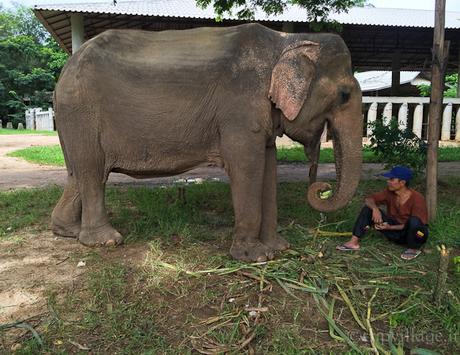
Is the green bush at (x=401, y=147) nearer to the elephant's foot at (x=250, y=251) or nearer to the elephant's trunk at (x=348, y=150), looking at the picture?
the elephant's trunk at (x=348, y=150)

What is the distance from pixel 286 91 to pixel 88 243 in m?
2.20

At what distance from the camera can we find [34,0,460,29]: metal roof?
11992 mm

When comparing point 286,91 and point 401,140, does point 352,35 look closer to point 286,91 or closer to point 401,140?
point 401,140

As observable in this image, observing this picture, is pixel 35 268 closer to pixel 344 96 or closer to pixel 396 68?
pixel 344 96

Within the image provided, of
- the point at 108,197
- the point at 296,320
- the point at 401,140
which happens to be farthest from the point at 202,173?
the point at 296,320

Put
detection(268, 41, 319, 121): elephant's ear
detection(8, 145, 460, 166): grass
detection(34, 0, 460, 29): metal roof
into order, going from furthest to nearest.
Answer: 1. detection(34, 0, 460, 29): metal roof
2. detection(8, 145, 460, 166): grass
3. detection(268, 41, 319, 121): elephant's ear

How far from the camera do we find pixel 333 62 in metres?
3.77

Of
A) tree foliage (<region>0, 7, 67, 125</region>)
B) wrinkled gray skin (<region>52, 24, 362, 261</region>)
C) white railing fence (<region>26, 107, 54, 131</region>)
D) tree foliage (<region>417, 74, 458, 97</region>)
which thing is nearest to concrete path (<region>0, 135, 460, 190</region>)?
wrinkled gray skin (<region>52, 24, 362, 261</region>)

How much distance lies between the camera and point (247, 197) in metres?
3.78

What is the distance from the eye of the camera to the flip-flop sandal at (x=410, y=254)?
394 cm

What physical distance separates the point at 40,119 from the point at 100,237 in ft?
92.6

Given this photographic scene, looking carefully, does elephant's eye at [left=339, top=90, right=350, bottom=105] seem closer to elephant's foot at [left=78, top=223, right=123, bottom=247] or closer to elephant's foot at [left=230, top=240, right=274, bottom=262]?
elephant's foot at [left=230, top=240, right=274, bottom=262]

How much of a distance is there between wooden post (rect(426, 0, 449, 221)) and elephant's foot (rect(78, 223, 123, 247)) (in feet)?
10.0

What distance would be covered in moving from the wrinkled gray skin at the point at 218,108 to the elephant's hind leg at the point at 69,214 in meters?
0.35
